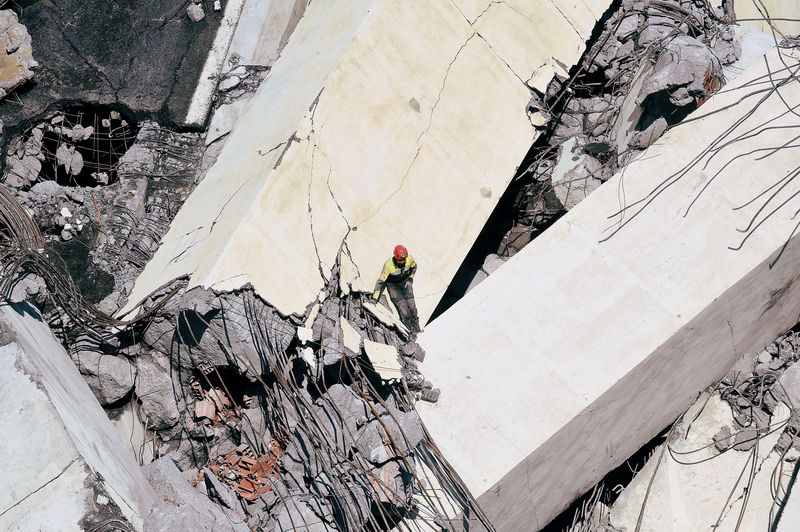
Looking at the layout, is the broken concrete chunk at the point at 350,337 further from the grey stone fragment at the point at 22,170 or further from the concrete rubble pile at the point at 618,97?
Result: the grey stone fragment at the point at 22,170

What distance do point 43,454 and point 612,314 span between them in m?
5.01

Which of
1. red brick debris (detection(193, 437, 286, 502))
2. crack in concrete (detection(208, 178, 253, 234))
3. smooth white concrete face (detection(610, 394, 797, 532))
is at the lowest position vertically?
smooth white concrete face (detection(610, 394, 797, 532))

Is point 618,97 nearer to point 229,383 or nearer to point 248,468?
point 229,383

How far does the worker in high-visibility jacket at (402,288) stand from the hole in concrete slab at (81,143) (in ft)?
10.9

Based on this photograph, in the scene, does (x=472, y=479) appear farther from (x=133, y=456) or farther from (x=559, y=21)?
(x=559, y=21)

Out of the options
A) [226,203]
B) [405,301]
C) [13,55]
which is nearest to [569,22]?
[405,301]

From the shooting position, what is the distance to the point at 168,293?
6.60m

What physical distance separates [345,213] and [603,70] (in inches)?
151

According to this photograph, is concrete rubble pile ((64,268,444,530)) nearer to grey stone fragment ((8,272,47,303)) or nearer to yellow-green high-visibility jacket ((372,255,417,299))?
yellow-green high-visibility jacket ((372,255,417,299))

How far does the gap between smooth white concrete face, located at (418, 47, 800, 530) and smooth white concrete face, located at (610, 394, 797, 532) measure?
451mm

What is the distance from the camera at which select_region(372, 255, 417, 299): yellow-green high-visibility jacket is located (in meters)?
7.01

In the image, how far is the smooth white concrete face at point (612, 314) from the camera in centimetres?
684

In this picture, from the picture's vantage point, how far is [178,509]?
20.1 ft

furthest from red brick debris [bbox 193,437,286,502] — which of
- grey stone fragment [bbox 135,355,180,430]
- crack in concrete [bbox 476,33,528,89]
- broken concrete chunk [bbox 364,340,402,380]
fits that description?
crack in concrete [bbox 476,33,528,89]
